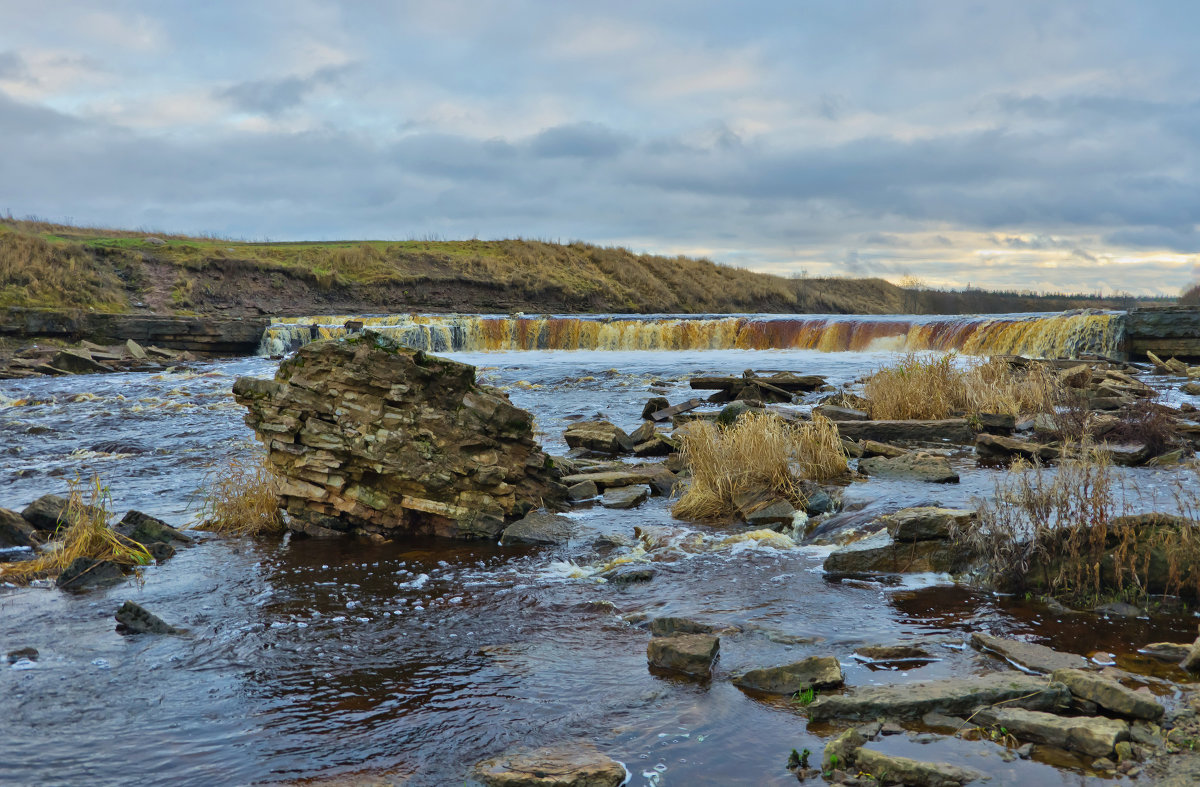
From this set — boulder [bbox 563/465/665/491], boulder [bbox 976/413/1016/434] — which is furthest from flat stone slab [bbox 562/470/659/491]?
boulder [bbox 976/413/1016/434]

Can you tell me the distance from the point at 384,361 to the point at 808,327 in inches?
986

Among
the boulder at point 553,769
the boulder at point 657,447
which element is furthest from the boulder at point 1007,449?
the boulder at point 553,769

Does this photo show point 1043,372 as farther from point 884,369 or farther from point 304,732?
point 304,732

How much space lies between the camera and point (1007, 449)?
34.8 ft

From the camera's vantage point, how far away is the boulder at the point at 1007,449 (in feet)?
33.2

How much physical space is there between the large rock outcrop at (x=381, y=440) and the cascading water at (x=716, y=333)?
819 inches

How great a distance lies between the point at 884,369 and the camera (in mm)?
14289

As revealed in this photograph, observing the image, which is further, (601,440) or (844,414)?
(844,414)

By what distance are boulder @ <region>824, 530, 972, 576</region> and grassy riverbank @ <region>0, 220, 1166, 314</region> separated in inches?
1116

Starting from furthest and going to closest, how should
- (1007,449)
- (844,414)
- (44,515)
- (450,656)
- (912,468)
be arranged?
(844,414) < (1007,449) < (912,468) < (44,515) < (450,656)

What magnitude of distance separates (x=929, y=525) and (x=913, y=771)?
11.8 feet

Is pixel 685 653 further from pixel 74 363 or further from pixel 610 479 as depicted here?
pixel 74 363

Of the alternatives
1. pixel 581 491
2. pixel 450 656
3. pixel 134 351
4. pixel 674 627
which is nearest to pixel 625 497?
pixel 581 491

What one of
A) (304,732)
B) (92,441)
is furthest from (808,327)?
(304,732)
